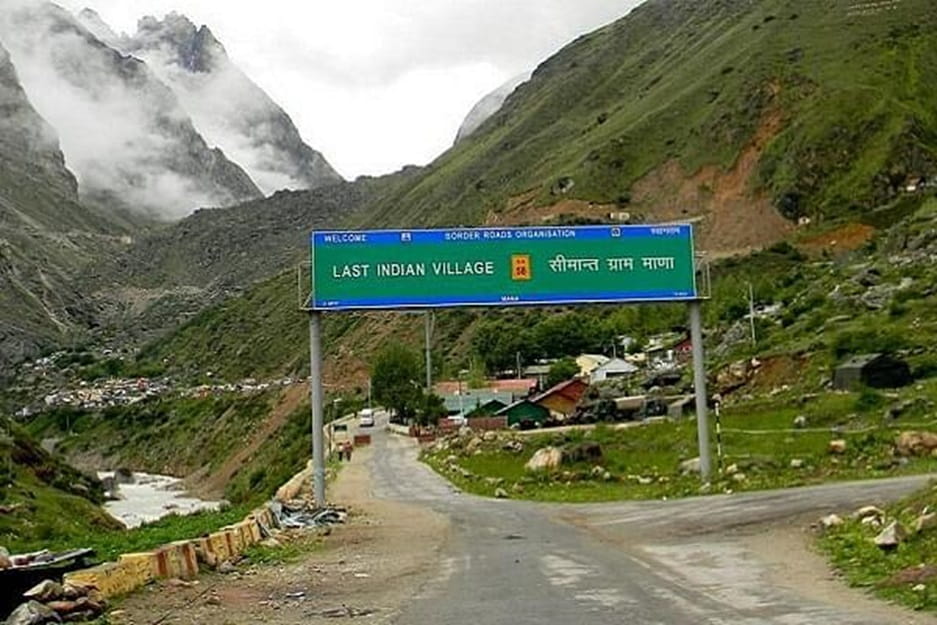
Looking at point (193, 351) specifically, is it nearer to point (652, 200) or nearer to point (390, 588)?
point (652, 200)

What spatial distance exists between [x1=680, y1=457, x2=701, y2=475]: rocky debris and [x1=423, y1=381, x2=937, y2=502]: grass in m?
0.25

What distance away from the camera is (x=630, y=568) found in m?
16.4

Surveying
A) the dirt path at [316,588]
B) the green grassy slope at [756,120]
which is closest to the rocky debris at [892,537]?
the dirt path at [316,588]

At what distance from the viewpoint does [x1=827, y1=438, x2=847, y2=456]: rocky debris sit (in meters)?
30.7

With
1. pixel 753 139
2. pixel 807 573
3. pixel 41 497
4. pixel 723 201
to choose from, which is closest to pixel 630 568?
pixel 807 573

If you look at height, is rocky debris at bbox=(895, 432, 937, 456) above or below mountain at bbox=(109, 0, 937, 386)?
below

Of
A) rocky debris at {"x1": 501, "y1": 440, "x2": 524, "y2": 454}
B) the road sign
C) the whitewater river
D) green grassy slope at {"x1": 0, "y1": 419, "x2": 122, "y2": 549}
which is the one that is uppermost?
the road sign

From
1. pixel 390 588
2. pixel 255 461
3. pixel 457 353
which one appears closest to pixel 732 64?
pixel 457 353

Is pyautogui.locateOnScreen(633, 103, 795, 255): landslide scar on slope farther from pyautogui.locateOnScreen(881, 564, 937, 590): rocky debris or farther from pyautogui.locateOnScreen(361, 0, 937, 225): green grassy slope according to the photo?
pyautogui.locateOnScreen(881, 564, 937, 590): rocky debris

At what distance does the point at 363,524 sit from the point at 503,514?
3413mm

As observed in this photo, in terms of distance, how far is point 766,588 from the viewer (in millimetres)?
13805

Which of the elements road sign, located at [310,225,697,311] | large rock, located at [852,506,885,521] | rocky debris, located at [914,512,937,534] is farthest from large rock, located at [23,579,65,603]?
road sign, located at [310,225,697,311]

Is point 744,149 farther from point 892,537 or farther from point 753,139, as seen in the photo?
point 892,537

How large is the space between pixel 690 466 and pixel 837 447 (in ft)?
16.8
